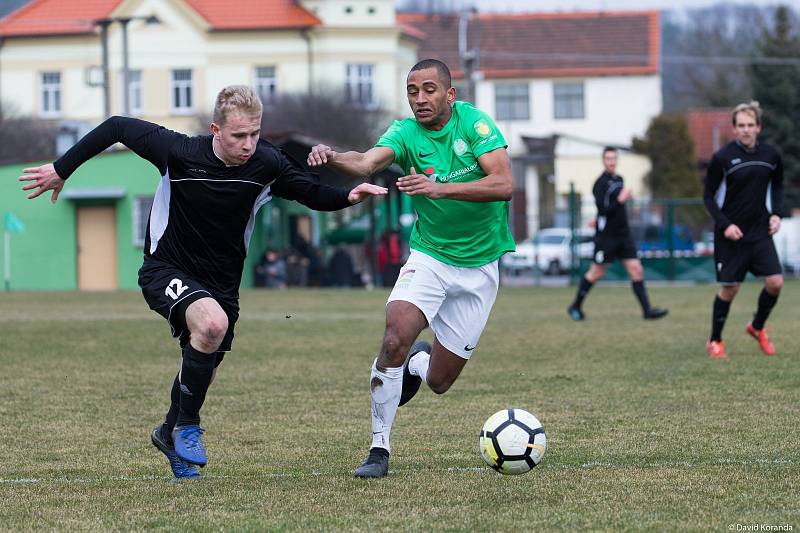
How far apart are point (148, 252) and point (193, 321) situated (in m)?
0.56

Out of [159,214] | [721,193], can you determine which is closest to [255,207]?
[159,214]

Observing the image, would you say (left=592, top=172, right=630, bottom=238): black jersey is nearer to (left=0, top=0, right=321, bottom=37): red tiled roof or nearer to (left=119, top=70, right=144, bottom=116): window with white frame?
(left=0, top=0, right=321, bottom=37): red tiled roof

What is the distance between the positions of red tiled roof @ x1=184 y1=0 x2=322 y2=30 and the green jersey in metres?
53.0

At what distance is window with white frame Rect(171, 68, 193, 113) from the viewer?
2384 inches

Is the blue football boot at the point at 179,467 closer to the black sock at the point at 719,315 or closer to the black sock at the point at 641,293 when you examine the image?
the black sock at the point at 719,315

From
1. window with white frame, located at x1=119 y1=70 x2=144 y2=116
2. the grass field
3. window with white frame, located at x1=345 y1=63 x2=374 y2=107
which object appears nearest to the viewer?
the grass field

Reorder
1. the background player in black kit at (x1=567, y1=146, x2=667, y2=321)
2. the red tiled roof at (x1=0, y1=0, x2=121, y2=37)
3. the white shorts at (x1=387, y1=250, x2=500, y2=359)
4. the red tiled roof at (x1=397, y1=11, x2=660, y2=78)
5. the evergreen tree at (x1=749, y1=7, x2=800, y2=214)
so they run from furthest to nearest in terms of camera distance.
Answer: the red tiled roof at (x1=397, y1=11, x2=660, y2=78)
the red tiled roof at (x1=0, y1=0, x2=121, y2=37)
the evergreen tree at (x1=749, y1=7, x2=800, y2=214)
the background player in black kit at (x1=567, y1=146, x2=667, y2=321)
the white shorts at (x1=387, y1=250, x2=500, y2=359)

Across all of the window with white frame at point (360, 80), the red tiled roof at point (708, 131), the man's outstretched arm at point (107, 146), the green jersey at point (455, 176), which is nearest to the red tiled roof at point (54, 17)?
the window with white frame at point (360, 80)

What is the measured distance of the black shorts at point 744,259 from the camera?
39.6 ft

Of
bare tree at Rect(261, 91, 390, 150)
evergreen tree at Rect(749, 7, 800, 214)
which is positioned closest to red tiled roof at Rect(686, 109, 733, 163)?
evergreen tree at Rect(749, 7, 800, 214)

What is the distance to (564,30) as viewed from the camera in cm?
6856

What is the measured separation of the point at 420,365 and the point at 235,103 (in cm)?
196

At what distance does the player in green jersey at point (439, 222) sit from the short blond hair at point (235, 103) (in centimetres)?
36

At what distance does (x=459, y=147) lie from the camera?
6.91 metres
